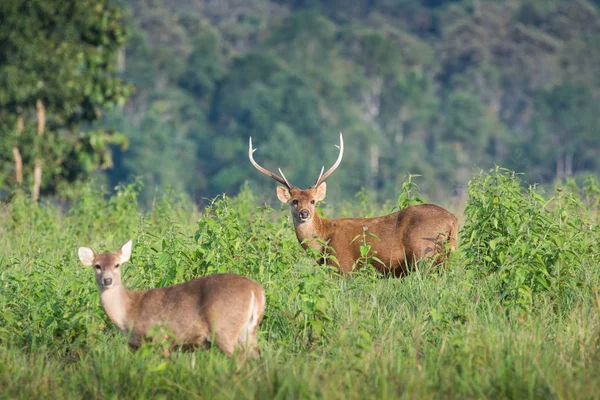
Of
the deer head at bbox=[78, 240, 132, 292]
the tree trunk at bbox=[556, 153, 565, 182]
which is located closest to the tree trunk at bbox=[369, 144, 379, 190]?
the tree trunk at bbox=[556, 153, 565, 182]

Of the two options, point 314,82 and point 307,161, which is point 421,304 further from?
point 314,82

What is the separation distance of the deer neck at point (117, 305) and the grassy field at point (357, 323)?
0.17 m

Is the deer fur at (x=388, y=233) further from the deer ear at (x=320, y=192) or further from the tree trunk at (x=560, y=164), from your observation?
the tree trunk at (x=560, y=164)

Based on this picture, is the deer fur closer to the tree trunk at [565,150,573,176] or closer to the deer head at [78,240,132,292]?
the deer head at [78,240,132,292]

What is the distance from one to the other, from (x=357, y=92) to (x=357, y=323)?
52.4 meters

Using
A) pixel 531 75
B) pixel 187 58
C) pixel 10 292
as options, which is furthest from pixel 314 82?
pixel 10 292

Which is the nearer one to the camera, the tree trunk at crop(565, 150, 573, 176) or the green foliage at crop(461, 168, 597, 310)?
the green foliage at crop(461, 168, 597, 310)

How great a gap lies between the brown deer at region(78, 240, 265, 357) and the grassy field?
0.45 ft

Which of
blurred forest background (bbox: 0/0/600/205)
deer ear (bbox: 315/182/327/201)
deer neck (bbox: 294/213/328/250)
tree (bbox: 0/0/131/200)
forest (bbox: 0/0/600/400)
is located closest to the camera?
forest (bbox: 0/0/600/400)

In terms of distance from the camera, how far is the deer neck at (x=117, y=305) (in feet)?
21.1

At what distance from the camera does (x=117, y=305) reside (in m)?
6.46

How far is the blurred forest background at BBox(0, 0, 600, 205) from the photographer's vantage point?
46219mm

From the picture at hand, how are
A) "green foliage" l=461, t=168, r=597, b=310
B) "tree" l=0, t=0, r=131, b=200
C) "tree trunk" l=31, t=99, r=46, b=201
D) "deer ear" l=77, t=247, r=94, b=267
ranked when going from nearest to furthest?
1. "deer ear" l=77, t=247, r=94, b=267
2. "green foliage" l=461, t=168, r=597, b=310
3. "tree" l=0, t=0, r=131, b=200
4. "tree trunk" l=31, t=99, r=46, b=201

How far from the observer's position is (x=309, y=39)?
6122 cm
